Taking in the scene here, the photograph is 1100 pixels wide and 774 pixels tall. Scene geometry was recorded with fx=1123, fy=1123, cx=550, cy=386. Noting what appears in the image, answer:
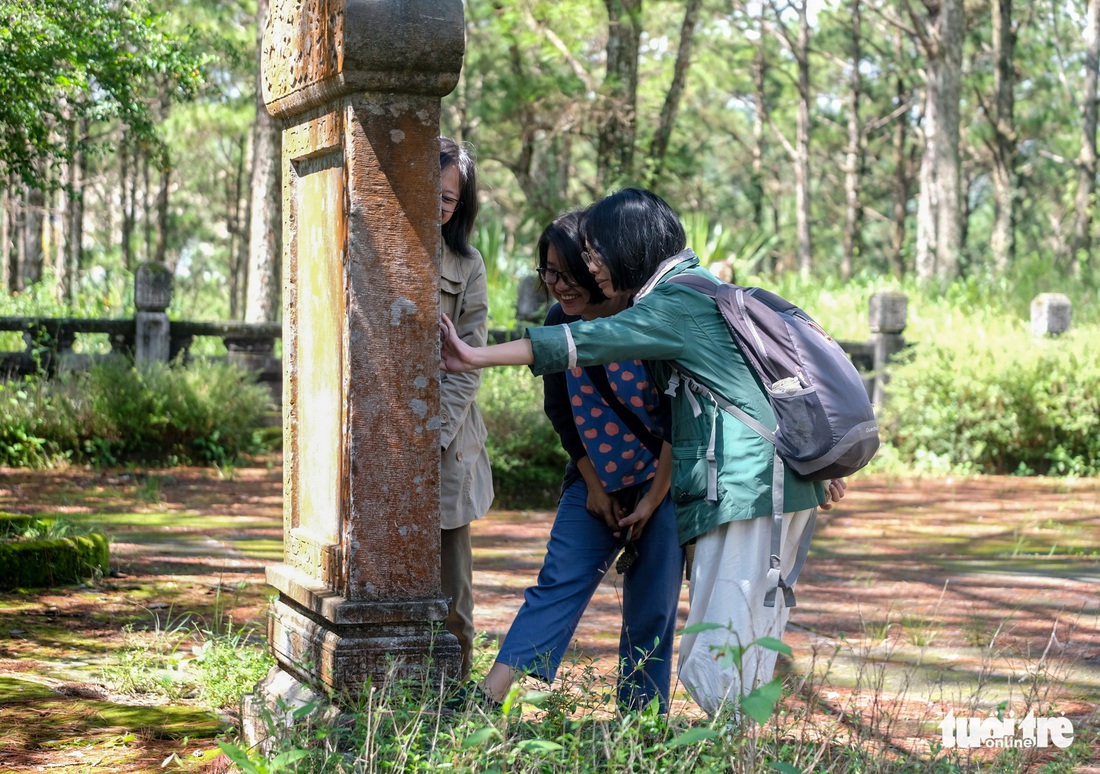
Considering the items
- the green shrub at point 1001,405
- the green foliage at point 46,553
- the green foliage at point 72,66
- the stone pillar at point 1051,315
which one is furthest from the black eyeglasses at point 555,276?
the stone pillar at point 1051,315

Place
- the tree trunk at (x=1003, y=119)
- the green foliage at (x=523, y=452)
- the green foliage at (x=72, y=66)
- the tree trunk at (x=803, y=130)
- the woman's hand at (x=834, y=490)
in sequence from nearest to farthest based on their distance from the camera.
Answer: the woman's hand at (x=834, y=490) < the green foliage at (x=72, y=66) < the green foliage at (x=523, y=452) < the tree trunk at (x=1003, y=119) < the tree trunk at (x=803, y=130)

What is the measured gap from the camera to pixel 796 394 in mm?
2805

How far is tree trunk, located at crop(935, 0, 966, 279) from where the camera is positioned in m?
17.5

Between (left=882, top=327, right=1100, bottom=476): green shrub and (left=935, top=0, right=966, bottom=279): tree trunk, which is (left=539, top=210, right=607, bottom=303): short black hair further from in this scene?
(left=935, top=0, right=966, bottom=279): tree trunk

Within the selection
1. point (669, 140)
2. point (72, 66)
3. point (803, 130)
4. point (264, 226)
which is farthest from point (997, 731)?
point (803, 130)

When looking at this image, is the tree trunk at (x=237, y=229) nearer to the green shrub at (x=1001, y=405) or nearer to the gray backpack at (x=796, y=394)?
the green shrub at (x=1001, y=405)

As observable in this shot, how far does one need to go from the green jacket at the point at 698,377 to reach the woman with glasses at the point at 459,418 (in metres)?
0.76

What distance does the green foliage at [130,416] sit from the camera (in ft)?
32.1

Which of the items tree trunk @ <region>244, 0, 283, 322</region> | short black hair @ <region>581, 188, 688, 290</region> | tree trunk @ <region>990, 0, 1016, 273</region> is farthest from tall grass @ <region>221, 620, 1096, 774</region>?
tree trunk @ <region>990, 0, 1016, 273</region>

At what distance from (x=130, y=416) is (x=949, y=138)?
1361cm

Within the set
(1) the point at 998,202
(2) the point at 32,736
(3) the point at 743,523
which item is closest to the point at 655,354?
(3) the point at 743,523

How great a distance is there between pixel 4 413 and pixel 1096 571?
8.53 m

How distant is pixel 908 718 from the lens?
12.7 feet

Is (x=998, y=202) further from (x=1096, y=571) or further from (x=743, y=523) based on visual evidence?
(x=743, y=523)
